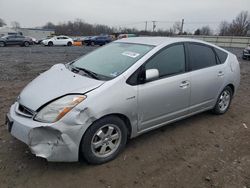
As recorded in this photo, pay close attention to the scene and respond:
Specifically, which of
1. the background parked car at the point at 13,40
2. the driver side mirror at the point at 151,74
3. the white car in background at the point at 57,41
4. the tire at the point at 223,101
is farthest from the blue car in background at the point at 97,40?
the driver side mirror at the point at 151,74

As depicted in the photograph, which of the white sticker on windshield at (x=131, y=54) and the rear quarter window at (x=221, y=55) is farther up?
the white sticker on windshield at (x=131, y=54)

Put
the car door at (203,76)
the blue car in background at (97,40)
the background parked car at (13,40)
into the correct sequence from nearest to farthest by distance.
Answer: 1. the car door at (203,76)
2. the background parked car at (13,40)
3. the blue car in background at (97,40)

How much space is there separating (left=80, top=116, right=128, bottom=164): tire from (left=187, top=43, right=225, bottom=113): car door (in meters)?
1.48

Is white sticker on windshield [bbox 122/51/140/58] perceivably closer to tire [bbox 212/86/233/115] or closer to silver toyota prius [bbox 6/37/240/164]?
silver toyota prius [bbox 6/37/240/164]

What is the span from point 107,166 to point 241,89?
570 cm

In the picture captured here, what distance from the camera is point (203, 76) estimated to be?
4.05 m

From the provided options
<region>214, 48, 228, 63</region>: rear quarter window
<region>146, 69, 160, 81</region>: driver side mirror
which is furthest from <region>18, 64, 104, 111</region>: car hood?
<region>214, 48, 228, 63</region>: rear quarter window

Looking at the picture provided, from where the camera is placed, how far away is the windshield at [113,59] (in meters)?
3.29

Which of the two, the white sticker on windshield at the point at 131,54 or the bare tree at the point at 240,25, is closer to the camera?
the white sticker on windshield at the point at 131,54

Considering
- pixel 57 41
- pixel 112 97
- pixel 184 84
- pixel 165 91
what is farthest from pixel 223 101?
pixel 57 41

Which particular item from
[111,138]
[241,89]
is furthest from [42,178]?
[241,89]

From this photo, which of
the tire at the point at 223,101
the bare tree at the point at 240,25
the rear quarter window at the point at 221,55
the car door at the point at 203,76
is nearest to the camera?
the car door at the point at 203,76

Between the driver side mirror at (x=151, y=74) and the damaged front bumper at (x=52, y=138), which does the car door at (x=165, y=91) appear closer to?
the driver side mirror at (x=151, y=74)

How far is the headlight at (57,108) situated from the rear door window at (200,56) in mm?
2077
